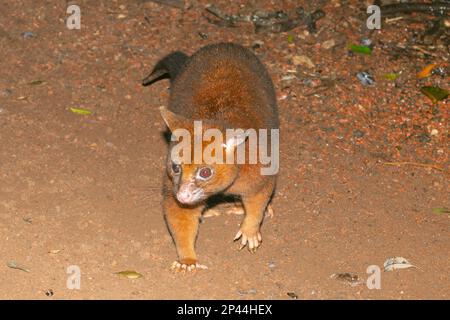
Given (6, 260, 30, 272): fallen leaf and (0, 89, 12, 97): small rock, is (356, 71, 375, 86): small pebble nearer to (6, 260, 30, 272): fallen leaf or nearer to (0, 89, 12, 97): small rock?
(0, 89, 12, 97): small rock

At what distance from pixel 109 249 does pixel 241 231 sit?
103 cm

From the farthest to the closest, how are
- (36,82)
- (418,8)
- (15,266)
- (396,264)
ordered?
(418,8), (36,82), (396,264), (15,266)

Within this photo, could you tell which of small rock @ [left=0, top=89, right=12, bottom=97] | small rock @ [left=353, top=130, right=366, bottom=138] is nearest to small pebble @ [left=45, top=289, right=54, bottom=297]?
small rock @ [left=0, top=89, right=12, bottom=97]

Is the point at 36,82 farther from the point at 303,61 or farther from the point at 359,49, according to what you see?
the point at 359,49

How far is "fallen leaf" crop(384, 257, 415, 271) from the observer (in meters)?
6.39

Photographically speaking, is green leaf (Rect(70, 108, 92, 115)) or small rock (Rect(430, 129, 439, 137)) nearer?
green leaf (Rect(70, 108, 92, 115))

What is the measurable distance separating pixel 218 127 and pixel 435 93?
10.9 ft

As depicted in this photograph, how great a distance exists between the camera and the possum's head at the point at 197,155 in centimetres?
572

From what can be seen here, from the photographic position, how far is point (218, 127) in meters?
5.82

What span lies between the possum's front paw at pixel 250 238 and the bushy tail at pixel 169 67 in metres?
1.61

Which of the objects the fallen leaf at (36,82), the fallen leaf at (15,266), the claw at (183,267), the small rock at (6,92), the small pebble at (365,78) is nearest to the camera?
the fallen leaf at (15,266)

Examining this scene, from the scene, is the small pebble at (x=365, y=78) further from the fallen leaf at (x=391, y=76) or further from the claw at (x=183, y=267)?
the claw at (x=183, y=267)

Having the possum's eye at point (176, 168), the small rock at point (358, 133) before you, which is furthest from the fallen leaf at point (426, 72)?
the possum's eye at point (176, 168)

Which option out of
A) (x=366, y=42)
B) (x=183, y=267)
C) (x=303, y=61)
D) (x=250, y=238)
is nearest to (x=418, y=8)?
(x=366, y=42)
